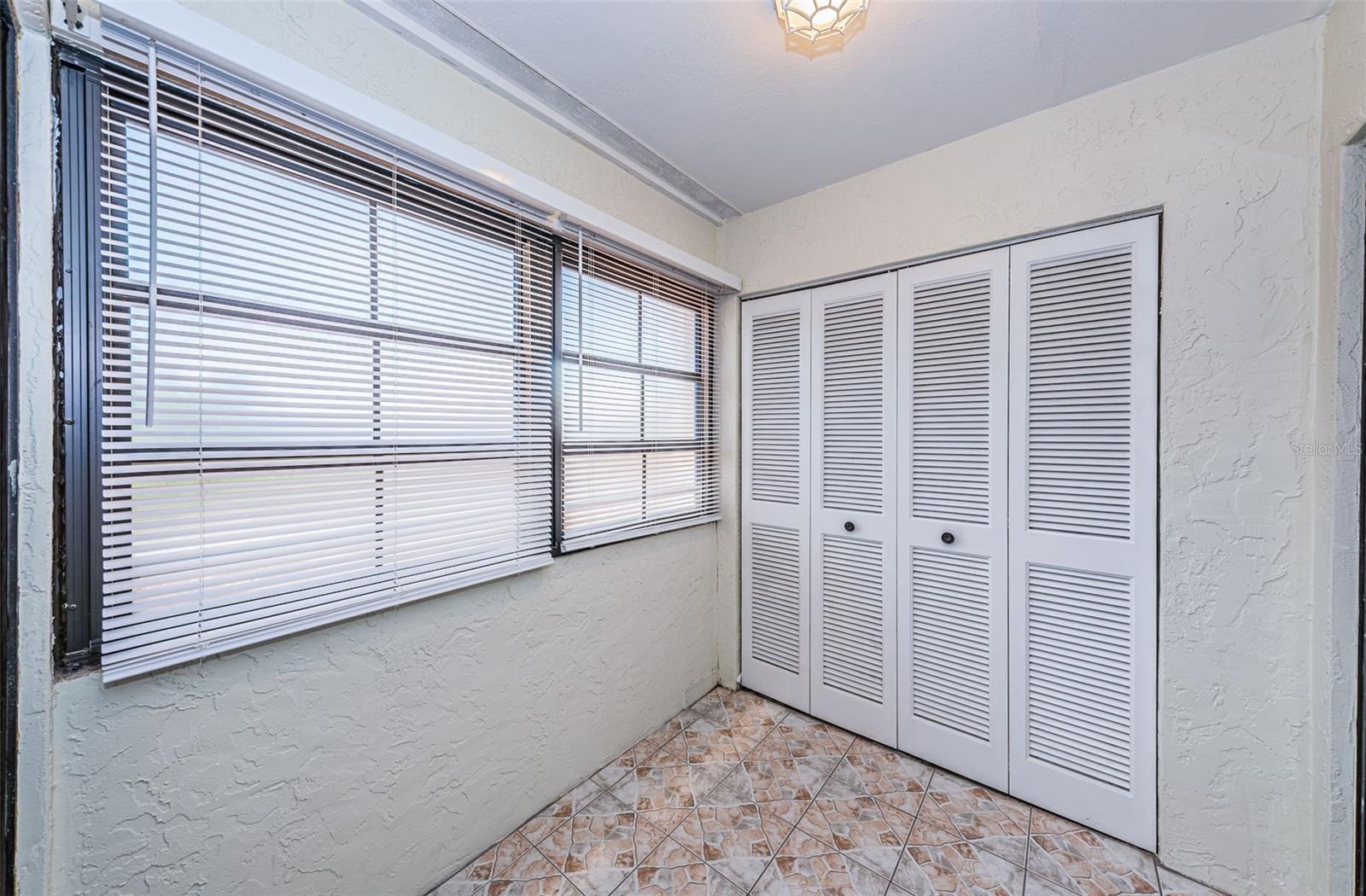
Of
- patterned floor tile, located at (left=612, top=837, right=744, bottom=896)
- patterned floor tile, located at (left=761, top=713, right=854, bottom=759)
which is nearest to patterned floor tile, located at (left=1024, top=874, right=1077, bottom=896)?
patterned floor tile, located at (left=761, top=713, right=854, bottom=759)

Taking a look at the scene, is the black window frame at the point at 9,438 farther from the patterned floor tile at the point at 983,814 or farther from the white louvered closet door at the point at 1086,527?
the white louvered closet door at the point at 1086,527

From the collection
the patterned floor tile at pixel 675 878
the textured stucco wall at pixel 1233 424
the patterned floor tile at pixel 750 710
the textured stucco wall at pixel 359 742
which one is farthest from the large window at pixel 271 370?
the textured stucco wall at pixel 1233 424

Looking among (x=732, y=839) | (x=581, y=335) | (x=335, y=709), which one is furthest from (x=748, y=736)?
(x=581, y=335)

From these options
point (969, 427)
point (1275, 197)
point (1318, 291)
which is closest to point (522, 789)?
point (969, 427)

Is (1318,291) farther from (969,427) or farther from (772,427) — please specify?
(772,427)

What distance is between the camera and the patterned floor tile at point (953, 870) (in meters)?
1.51

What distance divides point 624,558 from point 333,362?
1.29 m

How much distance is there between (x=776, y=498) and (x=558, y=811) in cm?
159

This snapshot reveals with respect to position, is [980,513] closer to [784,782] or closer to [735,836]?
[784,782]

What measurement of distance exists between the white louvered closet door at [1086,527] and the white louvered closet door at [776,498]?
2.81 feet

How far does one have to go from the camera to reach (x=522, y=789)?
1.75m

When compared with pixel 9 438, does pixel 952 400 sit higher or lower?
higher

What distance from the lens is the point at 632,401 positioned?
2.22 meters

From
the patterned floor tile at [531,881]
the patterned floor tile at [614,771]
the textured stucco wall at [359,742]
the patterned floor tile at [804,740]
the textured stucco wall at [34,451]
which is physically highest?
the textured stucco wall at [34,451]
